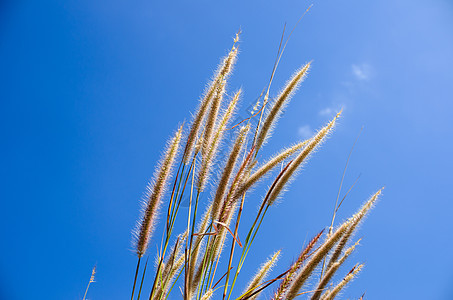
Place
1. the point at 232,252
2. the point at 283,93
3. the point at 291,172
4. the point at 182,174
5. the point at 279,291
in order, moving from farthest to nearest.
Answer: the point at 283,93 → the point at 182,174 → the point at 291,172 → the point at 232,252 → the point at 279,291

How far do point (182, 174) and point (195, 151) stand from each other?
0.17 m

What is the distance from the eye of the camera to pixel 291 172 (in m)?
1.57

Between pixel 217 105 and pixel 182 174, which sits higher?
pixel 217 105

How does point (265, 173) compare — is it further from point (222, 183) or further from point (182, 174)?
point (182, 174)

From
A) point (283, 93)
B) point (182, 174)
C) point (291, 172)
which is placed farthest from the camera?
point (283, 93)

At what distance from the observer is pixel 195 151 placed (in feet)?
5.85

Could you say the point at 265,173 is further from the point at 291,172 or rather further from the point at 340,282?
the point at 340,282

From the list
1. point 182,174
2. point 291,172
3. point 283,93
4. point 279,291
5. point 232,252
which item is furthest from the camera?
point 283,93

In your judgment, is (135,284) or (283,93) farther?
(283,93)

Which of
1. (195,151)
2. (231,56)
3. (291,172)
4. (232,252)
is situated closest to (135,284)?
(232,252)

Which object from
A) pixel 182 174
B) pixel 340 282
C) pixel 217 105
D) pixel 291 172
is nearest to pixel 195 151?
pixel 182 174

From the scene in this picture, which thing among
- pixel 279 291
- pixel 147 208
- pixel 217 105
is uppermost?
pixel 217 105

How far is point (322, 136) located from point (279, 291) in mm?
867

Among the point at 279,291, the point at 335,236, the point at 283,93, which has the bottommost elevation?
the point at 279,291
